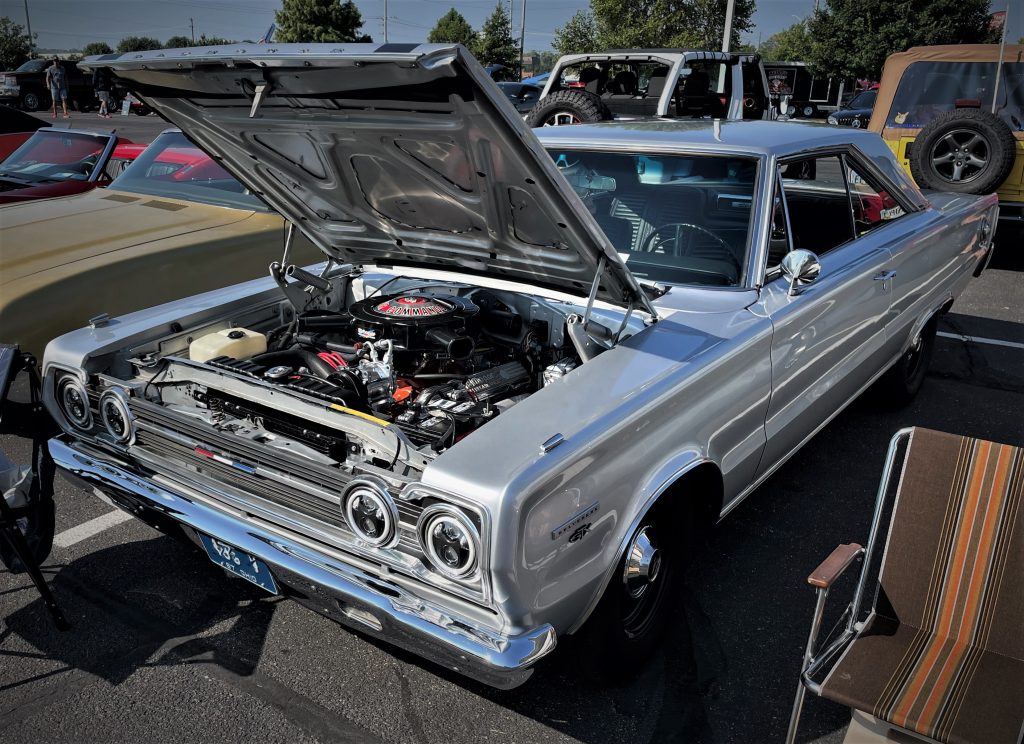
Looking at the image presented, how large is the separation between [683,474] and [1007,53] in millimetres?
8332

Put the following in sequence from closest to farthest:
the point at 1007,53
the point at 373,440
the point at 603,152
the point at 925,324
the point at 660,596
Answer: the point at 373,440 < the point at 660,596 < the point at 603,152 < the point at 925,324 < the point at 1007,53

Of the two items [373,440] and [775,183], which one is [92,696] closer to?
[373,440]

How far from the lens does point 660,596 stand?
279 cm

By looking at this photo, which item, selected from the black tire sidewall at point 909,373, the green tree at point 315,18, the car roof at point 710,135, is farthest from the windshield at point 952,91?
the green tree at point 315,18

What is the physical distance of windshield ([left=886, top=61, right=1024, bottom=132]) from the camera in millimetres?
8414

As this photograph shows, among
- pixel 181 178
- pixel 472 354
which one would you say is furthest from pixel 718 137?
pixel 181 178

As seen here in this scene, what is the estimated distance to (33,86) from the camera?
27.1 metres

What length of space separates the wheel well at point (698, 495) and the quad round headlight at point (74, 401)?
201 cm

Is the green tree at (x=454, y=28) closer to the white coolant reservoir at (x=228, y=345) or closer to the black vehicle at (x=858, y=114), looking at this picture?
the black vehicle at (x=858, y=114)

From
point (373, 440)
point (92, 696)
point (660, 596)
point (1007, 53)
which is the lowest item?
point (92, 696)

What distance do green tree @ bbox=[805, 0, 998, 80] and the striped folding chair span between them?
92.7ft

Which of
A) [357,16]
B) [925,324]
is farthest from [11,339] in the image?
[357,16]

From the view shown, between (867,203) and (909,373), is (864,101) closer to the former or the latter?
(909,373)

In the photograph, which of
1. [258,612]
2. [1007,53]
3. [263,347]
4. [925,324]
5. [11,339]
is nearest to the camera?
[258,612]
